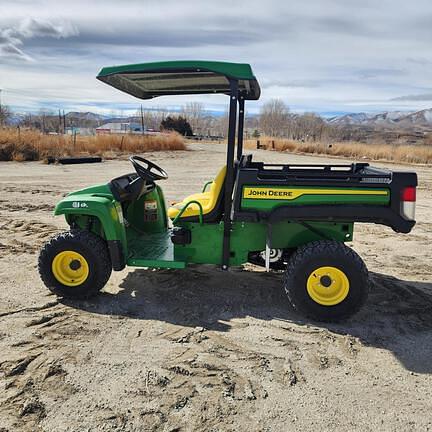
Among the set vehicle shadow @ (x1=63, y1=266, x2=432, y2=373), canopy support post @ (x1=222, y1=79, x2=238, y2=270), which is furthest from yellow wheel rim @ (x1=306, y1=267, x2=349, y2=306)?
canopy support post @ (x1=222, y1=79, x2=238, y2=270)

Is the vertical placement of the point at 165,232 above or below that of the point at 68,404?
above

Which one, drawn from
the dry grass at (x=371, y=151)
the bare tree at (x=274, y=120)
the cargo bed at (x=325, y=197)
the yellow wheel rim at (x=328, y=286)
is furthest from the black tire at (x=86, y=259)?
the bare tree at (x=274, y=120)

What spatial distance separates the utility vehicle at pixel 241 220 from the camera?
353 centimetres

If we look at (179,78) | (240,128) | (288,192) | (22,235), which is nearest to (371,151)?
(22,235)

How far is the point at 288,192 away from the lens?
357cm

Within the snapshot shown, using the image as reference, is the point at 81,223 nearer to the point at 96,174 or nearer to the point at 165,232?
the point at 165,232

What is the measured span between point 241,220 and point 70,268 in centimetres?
157

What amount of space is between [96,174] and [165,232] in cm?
920

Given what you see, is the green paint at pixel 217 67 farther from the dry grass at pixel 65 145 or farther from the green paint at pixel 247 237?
the dry grass at pixel 65 145

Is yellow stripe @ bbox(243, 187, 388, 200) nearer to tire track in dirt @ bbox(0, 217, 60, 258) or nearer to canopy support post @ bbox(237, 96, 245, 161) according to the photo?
canopy support post @ bbox(237, 96, 245, 161)

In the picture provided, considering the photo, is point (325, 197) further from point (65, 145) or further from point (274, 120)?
point (274, 120)

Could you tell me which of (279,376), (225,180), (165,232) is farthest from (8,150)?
(279,376)

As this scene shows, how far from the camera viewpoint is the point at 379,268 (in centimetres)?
504

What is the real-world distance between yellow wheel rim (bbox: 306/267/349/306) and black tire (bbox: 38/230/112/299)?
69.2 inches
